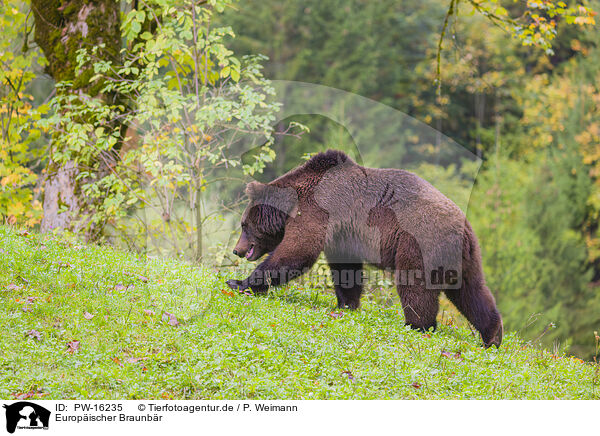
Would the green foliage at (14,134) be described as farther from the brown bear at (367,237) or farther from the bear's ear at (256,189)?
the brown bear at (367,237)

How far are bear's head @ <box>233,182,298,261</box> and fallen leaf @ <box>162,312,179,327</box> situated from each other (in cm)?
212

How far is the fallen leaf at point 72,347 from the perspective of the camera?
5.06 m

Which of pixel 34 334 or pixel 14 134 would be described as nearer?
pixel 34 334

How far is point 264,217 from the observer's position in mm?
7828

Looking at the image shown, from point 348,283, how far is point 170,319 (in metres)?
2.60

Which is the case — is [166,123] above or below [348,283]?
Answer: above

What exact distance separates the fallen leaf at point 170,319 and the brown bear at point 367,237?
1.37 meters

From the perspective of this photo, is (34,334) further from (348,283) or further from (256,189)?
(348,283)

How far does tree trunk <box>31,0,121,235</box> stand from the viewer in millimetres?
10227

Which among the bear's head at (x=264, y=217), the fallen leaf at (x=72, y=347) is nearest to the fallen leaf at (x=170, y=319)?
the fallen leaf at (x=72, y=347)

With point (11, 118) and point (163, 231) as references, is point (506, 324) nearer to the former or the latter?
point (163, 231)

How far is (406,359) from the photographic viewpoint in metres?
5.63

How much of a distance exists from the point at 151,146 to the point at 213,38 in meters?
1.86
